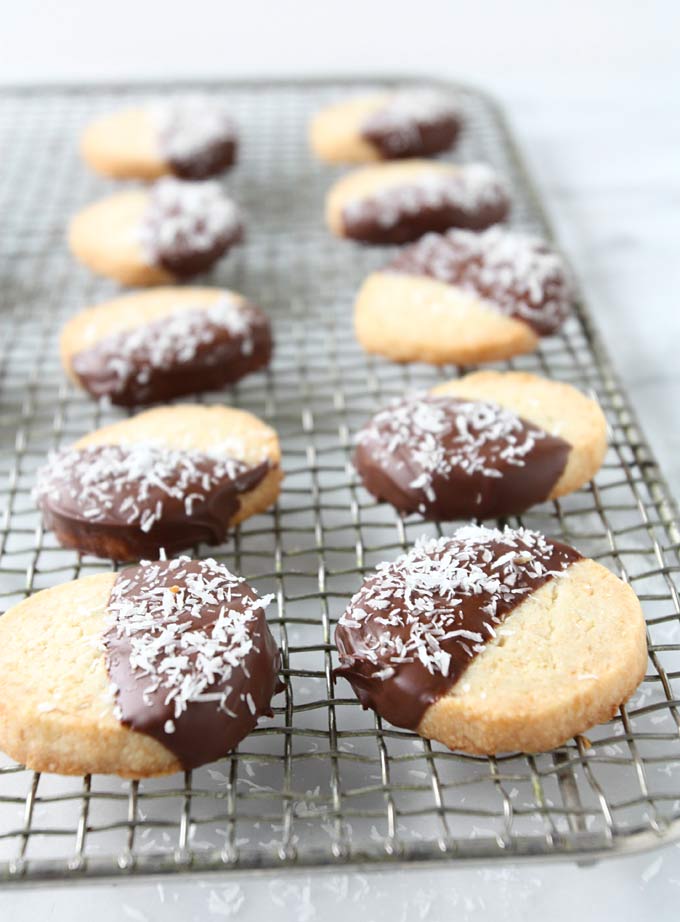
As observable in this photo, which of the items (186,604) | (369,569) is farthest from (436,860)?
(369,569)

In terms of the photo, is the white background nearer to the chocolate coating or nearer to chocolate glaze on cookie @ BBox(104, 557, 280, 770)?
chocolate glaze on cookie @ BBox(104, 557, 280, 770)

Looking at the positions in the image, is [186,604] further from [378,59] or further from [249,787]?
[378,59]

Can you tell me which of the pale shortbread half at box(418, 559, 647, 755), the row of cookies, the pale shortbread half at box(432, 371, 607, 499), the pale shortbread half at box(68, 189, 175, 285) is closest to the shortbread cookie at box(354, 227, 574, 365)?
the pale shortbread half at box(432, 371, 607, 499)

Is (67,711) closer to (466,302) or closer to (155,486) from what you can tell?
(155,486)

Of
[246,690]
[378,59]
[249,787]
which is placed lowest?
[378,59]

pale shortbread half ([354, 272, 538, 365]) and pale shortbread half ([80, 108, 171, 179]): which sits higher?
pale shortbread half ([354, 272, 538, 365])

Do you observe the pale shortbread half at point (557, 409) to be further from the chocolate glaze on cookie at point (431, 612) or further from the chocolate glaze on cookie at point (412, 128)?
the chocolate glaze on cookie at point (412, 128)

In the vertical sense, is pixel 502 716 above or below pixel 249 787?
above
